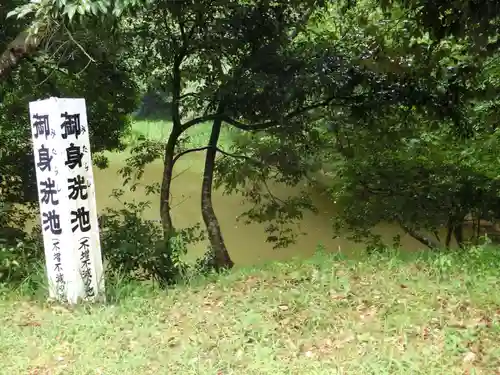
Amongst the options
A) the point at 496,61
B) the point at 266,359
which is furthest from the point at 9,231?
the point at 496,61

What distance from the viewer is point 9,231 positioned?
627cm

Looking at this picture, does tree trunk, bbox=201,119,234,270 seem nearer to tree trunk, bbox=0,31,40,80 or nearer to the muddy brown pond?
the muddy brown pond

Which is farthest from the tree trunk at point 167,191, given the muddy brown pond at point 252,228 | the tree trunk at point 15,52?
the tree trunk at point 15,52

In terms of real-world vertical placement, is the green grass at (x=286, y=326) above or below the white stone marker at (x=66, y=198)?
below

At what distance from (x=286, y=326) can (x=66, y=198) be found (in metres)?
2.04

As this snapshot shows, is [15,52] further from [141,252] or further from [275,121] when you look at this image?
[275,121]

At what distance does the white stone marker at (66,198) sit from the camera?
13.5 feet

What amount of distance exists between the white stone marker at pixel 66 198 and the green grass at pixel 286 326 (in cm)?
25

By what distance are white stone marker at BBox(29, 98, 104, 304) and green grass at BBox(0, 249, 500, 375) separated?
25cm

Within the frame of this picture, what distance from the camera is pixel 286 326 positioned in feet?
11.8

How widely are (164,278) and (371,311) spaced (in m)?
3.37

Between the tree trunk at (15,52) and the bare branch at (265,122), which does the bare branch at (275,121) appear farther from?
the tree trunk at (15,52)

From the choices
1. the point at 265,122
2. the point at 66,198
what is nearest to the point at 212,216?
the point at 265,122

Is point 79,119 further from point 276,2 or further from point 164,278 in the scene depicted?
point 276,2
